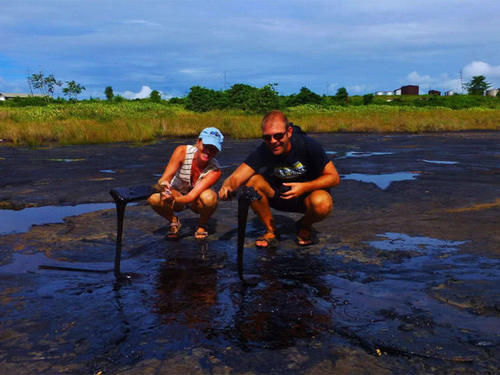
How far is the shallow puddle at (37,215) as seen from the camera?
5320mm

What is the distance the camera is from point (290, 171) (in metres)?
4.34

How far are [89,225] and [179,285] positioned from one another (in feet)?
7.68

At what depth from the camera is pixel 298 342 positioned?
2.45 metres

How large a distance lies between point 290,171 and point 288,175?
7 centimetres

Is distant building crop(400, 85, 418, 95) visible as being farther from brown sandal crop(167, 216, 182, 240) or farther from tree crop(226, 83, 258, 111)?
brown sandal crop(167, 216, 182, 240)

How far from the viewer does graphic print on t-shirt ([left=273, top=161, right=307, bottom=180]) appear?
14.1 feet

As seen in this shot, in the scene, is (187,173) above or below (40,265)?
above

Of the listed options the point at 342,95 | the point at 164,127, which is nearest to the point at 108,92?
the point at 342,95

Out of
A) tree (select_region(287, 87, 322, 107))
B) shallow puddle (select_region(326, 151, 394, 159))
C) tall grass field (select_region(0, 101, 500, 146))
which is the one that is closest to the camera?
shallow puddle (select_region(326, 151, 394, 159))

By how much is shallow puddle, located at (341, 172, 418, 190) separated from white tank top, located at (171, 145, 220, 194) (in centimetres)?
398

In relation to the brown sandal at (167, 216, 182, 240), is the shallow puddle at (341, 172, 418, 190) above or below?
above

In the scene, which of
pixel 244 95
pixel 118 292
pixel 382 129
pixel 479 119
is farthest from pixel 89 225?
pixel 244 95

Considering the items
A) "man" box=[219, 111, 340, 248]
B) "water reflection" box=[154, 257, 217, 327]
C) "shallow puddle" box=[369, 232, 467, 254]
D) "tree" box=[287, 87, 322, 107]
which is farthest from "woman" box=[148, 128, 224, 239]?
"tree" box=[287, 87, 322, 107]

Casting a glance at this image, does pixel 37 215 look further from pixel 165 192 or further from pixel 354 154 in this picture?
pixel 354 154
